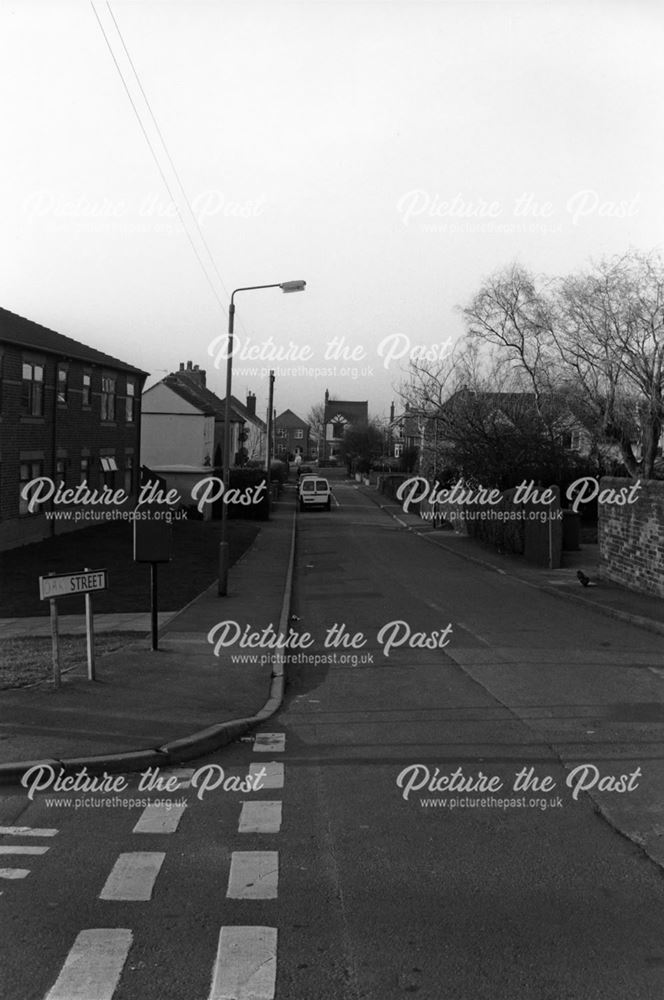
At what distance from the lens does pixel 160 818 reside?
22.4ft

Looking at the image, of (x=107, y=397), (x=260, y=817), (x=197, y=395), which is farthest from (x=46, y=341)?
(x=197, y=395)

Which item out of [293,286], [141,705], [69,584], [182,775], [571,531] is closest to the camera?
[182,775]

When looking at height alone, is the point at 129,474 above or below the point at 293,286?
below

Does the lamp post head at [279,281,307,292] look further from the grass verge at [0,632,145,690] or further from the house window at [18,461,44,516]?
the house window at [18,461,44,516]

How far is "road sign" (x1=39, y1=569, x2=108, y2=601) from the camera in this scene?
10.3 metres

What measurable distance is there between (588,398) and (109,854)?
3438cm

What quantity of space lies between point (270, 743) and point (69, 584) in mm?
3243

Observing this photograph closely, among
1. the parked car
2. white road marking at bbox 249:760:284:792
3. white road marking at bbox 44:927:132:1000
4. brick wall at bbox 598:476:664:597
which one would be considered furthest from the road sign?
the parked car

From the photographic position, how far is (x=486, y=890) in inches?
216

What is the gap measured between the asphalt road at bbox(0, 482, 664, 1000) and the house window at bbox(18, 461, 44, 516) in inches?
741

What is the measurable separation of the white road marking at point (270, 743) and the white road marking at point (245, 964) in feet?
12.8

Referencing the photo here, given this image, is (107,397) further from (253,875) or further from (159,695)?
(253,875)

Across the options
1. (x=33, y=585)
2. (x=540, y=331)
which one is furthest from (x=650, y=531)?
(x=540, y=331)

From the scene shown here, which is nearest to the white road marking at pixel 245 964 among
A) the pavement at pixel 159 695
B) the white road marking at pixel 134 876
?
the white road marking at pixel 134 876
